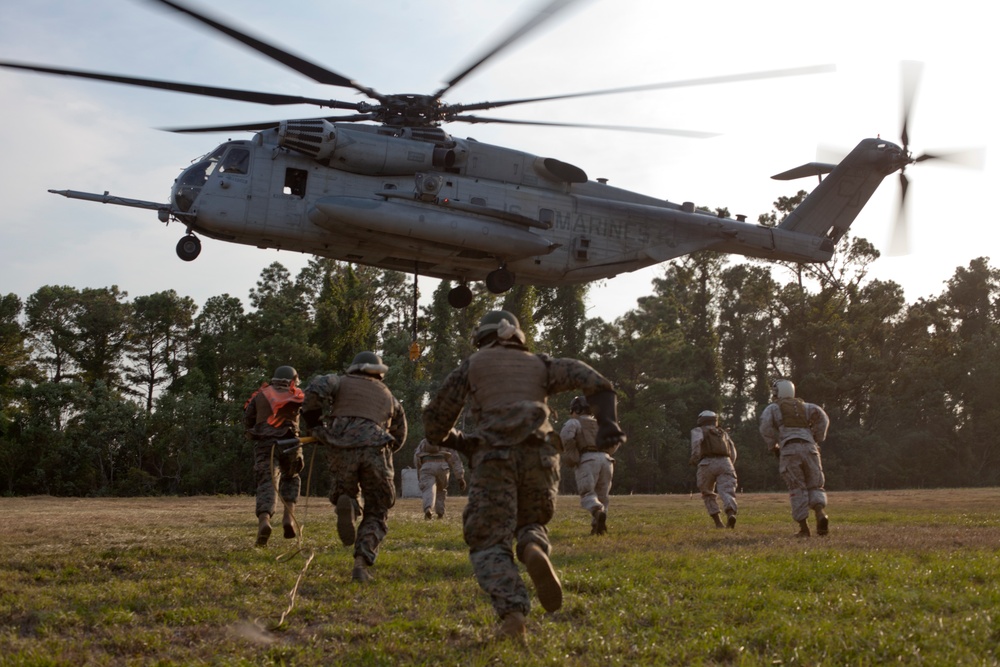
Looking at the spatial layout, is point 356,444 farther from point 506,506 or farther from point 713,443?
point 713,443

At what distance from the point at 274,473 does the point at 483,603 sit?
184 inches

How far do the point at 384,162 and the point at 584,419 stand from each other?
328 inches

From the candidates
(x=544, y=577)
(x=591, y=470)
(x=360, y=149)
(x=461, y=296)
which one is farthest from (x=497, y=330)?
(x=461, y=296)

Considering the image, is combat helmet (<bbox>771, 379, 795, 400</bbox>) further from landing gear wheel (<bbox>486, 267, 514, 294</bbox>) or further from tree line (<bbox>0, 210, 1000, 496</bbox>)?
tree line (<bbox>0, 210, 1000, 496</bbox>)

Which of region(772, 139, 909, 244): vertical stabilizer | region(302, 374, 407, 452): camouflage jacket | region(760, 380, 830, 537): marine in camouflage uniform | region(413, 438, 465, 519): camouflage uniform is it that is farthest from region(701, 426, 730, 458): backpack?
region(772, 139, 909, 244): vertical stabilizer

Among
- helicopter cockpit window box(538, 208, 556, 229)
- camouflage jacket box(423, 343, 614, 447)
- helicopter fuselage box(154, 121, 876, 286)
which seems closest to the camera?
camouflage jacket box(423, 343, 614, 447)

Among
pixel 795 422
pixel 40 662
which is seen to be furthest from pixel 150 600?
pixel 795 422

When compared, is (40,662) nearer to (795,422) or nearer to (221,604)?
(221,604)

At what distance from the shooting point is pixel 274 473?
1133 cm

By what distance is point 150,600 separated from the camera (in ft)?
24.4

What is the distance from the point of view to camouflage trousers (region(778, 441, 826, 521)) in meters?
12.8

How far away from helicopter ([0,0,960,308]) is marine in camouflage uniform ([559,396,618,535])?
7.23m

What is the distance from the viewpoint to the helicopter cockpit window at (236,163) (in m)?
19.3

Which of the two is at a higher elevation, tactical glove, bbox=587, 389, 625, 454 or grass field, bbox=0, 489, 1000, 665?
tactical glove, bbox=587, 389, 625, 454
